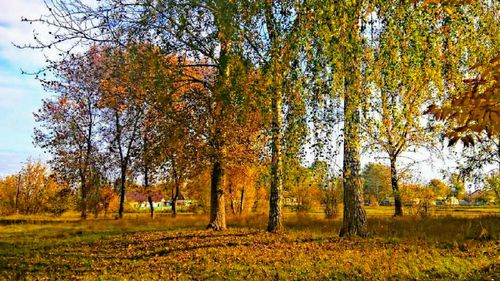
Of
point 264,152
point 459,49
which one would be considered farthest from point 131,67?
point 459,49

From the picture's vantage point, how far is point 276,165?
1077 centimetres

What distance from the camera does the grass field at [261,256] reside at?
808cm

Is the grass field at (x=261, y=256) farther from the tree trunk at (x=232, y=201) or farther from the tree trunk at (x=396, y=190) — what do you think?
the tree trunk at (x=232, y=201)

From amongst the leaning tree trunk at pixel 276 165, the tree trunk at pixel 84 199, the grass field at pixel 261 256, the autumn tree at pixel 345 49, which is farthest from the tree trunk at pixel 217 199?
the tree trunk at pixel 84 199

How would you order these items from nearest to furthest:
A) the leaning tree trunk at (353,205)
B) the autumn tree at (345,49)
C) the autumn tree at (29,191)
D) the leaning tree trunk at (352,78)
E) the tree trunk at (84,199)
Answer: the autumn tree at (345,49) < the leaning tree trunk at (352,78) < the leaning tree trunk at (353,205) < the tree trunk at (84,199) < the autumn tree at (29,191)

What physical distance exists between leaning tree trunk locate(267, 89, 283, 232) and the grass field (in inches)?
24.3

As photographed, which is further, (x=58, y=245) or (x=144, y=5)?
(x=58, y=245)

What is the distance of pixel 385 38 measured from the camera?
7.48 m

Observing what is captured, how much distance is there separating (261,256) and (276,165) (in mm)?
2421

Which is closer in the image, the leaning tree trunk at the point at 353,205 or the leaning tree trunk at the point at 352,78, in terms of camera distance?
the leaning tree trunk at the point at 352,78

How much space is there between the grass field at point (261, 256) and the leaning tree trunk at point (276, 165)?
2.02 feet

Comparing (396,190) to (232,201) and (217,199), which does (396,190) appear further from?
(232,201)

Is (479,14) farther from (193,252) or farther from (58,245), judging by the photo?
(58,245)

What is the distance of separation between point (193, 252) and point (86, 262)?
265cm
